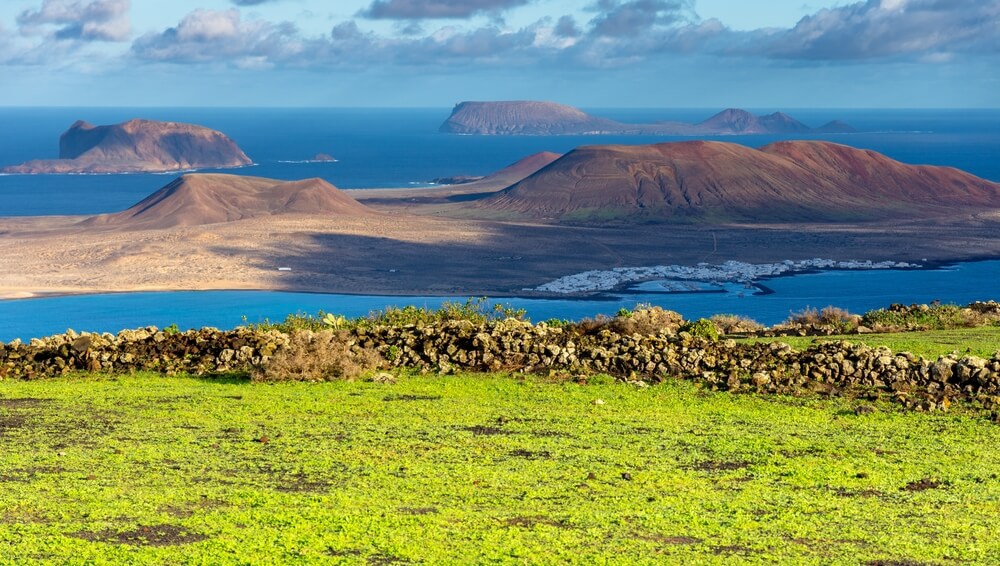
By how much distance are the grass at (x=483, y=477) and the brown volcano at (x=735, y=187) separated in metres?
94.4

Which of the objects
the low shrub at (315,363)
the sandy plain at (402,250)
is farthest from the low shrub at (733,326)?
the sandy plain at (402,250)

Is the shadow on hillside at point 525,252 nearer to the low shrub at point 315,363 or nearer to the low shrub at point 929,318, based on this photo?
the low shrub at point 929,318

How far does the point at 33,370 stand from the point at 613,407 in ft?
22.2

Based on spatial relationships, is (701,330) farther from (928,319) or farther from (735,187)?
(735,187)

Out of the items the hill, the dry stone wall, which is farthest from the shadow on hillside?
the dry stone wall

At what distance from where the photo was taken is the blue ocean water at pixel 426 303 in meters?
56.7

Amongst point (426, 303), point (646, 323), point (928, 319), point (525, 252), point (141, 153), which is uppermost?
point (141, 153)

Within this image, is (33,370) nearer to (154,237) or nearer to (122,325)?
(122,325)

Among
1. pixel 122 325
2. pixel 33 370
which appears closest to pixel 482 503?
pixel 33 370

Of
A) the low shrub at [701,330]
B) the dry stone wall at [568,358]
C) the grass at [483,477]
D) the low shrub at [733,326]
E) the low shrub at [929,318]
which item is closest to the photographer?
the grass at [483,477]

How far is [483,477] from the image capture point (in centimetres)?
865

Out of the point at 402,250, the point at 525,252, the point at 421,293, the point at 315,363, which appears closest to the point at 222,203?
the point at 402,250

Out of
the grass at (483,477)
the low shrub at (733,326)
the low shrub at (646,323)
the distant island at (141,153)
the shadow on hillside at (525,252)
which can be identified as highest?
the distant island at (141,153)

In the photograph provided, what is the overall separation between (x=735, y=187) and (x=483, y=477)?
4183 inches
